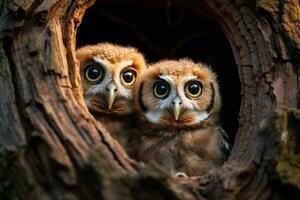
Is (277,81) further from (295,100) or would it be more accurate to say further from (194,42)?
(194,42)

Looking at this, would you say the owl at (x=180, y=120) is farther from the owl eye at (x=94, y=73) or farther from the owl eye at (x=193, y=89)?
the owl eye at (x=94, y=73)

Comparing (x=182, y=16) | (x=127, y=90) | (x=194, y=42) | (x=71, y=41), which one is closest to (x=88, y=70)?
(x=127, y=90)

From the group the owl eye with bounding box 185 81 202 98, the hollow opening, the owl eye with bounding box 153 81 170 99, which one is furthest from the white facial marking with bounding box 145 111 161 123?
the hollow opening

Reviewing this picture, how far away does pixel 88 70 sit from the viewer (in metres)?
4.18

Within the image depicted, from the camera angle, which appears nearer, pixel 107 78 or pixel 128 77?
pixel 107 78

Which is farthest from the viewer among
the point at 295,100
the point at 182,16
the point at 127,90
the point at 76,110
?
the point at 182,16

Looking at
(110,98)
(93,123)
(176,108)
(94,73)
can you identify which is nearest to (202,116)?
(176,108)

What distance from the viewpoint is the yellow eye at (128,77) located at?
13.8 feet

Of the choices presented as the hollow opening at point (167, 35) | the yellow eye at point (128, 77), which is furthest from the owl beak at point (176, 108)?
the hollow opening at point (167, 35)

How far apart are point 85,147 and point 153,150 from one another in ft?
3.82

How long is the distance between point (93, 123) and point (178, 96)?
100 cm

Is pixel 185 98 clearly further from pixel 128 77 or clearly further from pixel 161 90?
pixel 128 77

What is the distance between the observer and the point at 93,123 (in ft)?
9.76

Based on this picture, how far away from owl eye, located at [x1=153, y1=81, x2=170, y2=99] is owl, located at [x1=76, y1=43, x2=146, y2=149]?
27 cm
